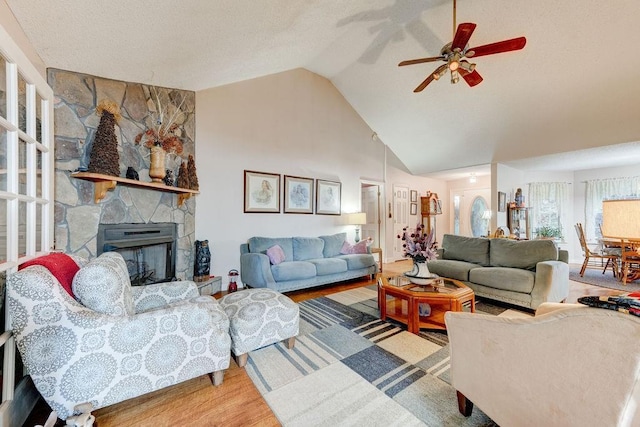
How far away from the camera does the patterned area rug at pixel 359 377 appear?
1413mm

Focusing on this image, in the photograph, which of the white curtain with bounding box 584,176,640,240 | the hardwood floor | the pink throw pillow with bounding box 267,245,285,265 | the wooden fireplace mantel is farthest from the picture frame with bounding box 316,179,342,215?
the white curtain with bounding box 584,176,640,240

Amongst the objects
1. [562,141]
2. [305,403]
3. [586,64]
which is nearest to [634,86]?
[586,64]

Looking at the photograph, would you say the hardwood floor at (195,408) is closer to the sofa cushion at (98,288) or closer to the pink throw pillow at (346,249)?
the sofa cushion at (98,288)

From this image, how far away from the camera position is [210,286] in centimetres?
332

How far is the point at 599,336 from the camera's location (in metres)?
0.82

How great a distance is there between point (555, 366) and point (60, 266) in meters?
2.33

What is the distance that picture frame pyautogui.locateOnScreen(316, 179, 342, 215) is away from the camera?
4.91 meters

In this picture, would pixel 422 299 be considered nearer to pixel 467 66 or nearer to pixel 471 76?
pixel 467 66

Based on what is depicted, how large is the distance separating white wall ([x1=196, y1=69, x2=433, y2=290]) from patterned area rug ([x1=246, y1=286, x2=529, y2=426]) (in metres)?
1.97

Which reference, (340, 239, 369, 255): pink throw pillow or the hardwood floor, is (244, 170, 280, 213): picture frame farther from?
the hardwood floor

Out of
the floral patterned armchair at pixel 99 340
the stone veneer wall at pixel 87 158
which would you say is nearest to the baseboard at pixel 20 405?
the floral patterned armchair at pixel 99 340

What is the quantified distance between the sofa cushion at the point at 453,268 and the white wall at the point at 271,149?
207 centimetres

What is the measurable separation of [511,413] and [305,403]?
102 centimetres

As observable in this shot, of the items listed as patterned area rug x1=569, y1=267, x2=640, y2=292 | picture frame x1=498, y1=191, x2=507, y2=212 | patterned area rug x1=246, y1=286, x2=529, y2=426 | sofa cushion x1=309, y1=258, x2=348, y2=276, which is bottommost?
patterned area rug x1=569, y1=267, x2=640, y2=292
